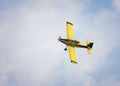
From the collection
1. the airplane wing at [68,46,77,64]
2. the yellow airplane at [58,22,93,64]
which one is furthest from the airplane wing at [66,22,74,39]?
the airplane wing at [68,46,77,64]

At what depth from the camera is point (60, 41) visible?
117625 millimetres

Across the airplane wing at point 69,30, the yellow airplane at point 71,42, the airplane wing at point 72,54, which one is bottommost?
the airplane wing at point 72,54

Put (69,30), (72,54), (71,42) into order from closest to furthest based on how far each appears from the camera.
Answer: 1. (72,54)
2. (71,42)
3. (69,30)

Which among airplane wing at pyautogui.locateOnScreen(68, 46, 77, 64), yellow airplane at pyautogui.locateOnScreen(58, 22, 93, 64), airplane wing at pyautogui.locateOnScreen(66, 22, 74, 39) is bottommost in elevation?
airplane wing at pyautogui.locateOnScreen(68, 46, 77, 64)

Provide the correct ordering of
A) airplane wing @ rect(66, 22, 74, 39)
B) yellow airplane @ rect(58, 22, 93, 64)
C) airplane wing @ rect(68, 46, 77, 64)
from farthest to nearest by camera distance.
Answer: airplane wing @ rect(66, 22, 74, 39) → yellow airplane @ rect(58, 22, 93, 64) → airplane wing @ rect(68, 46, 77, 64)

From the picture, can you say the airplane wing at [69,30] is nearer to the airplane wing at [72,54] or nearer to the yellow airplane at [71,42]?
the yellow airplane at [71,42]

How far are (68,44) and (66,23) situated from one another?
28.6ft

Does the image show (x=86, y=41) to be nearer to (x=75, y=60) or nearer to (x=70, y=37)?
(x=70, y=37)

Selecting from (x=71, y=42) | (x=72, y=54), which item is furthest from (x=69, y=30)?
(x=72, y=54)

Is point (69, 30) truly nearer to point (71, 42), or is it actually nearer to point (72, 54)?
point (71, 42)

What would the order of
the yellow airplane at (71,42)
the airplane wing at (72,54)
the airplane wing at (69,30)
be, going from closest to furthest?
the airplane wing at (72,54), the yellow airplane at (71,42), the airplane wing at (69,30)

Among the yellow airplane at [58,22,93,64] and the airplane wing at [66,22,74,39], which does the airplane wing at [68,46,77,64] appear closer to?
the yellow airplane at [58,22,93,64]

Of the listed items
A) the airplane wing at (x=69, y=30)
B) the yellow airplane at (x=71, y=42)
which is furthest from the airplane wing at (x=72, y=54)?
the airplane wing at (x=69, y=30)

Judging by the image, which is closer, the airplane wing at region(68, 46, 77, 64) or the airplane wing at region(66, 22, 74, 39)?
the airplane wing at region(68, 46, 77, 64)
